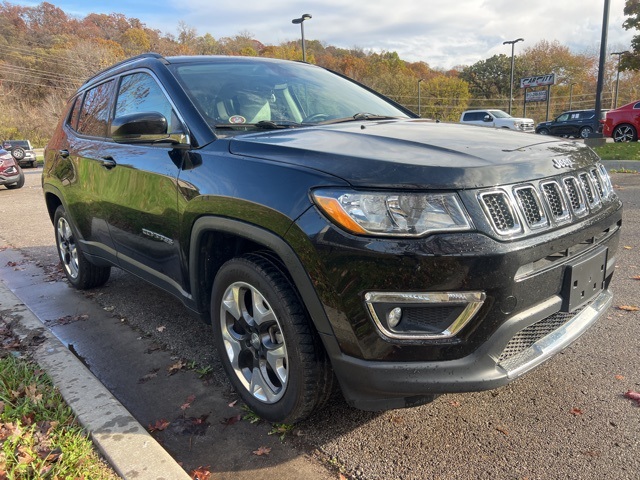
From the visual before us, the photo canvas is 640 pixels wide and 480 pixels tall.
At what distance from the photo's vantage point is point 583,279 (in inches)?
85.8

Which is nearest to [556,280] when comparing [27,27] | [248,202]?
[248,202]

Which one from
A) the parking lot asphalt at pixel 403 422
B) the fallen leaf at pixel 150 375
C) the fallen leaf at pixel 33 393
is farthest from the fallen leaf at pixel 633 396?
the fallen leaf at pixel 33 393

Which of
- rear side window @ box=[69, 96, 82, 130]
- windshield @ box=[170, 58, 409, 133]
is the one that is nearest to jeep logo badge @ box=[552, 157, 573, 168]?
windshield @ box=[170, 58, 409, 133]

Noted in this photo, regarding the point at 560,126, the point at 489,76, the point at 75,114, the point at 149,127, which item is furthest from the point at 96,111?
the point at 489,76

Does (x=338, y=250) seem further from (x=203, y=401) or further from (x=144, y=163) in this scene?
(x=144, y=163)

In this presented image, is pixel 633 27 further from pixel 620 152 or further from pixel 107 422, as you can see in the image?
pixel 107 422

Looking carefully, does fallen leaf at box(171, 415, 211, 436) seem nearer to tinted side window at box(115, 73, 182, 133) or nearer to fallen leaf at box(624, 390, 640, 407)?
tinted side window at box(115, 73, 182, 133)

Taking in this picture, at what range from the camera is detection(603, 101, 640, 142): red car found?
16230 mm

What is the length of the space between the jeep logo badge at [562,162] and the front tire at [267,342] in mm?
1271

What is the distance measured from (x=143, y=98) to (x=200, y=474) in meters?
2.34

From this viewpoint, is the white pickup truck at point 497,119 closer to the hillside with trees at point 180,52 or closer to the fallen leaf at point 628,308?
the hillside with trees at point 180,52

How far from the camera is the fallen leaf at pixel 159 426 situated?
2529 mm

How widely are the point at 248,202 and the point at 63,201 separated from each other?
2.96m

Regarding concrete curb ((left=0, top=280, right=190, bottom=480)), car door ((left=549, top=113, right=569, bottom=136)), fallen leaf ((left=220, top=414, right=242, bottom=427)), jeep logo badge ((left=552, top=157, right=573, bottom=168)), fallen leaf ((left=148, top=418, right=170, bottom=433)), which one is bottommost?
car door ((left=549, top=113, right=569, bottom=136))
